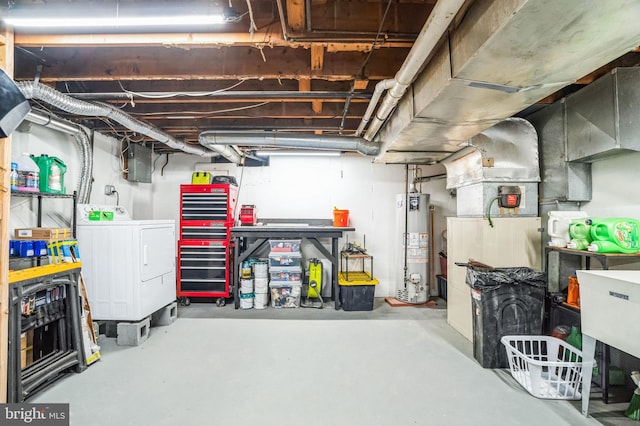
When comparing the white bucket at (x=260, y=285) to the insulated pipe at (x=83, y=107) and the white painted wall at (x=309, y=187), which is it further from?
the insulated pipe at (x=83, y=107)

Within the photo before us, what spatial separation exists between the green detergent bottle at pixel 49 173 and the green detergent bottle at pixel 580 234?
464cm

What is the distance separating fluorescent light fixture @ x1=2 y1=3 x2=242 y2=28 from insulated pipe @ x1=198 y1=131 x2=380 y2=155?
196 cm

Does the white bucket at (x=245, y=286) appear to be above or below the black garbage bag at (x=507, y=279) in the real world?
below

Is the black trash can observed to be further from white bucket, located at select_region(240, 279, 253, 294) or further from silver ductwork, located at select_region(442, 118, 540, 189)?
white bucket, located at select_region(240, 279, 253, 294)

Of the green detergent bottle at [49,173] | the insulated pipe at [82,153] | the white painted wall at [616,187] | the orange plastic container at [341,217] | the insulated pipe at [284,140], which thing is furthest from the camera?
the orange plastic container at [341,217]

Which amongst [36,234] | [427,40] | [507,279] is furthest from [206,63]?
[507,279]

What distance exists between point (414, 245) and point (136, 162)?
4.58 meters

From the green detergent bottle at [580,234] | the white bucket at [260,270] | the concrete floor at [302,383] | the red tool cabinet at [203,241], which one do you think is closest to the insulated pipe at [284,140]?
the red tool cabinet at [203,241]

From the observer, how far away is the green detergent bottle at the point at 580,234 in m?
2.32

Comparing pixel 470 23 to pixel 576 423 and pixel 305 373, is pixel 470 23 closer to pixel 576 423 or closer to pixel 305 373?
pixel 576 423

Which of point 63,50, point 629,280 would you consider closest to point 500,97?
point 629,280

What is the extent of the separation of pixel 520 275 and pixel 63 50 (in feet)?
14.6

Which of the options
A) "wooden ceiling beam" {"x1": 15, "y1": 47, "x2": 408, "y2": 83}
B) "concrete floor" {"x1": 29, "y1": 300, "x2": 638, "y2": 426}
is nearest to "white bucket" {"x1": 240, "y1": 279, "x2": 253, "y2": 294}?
"concrete floor" {"x1": 29, "y1": 300, "x2": 638, "y2": 426}

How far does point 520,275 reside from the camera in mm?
2613
